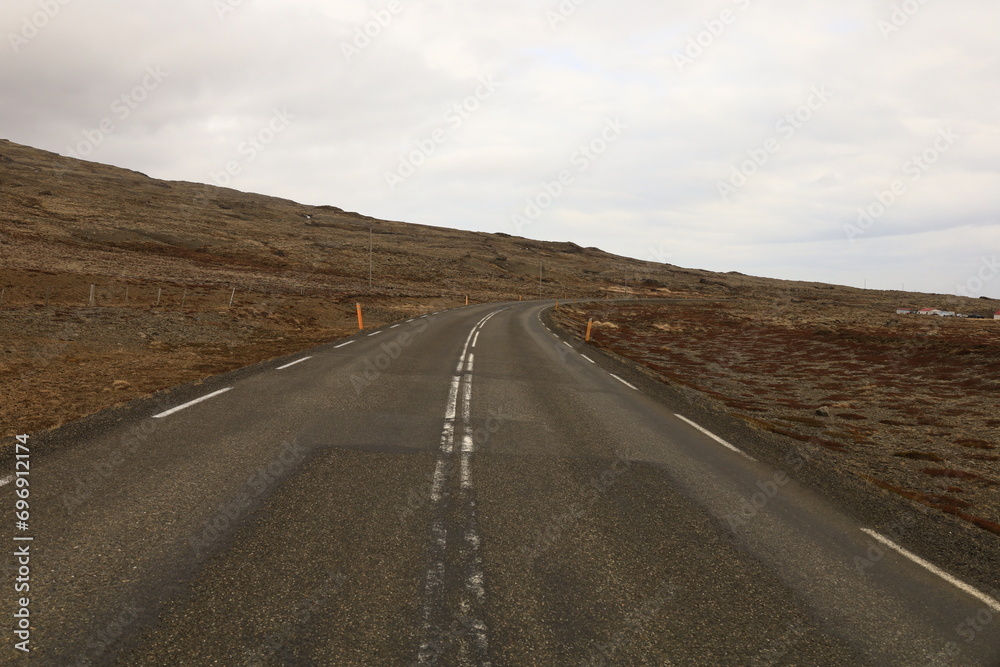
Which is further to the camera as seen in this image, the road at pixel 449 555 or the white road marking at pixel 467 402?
the white road marking at pixel 467 402

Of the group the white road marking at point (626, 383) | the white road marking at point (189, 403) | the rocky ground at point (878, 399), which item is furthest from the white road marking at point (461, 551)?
the white road marking at point (626, 383)

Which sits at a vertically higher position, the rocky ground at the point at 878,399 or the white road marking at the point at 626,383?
Answer: the rocky ground at the point at 878,399

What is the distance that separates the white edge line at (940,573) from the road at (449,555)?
1.2 inches

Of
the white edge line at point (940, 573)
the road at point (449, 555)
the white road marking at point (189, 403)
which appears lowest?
the white road marking at point (189, 403)

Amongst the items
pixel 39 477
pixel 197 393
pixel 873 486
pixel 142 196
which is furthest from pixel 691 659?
pixel 142 196

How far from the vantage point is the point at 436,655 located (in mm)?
3203

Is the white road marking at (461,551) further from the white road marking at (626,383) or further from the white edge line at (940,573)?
the white road marking at (626,383)

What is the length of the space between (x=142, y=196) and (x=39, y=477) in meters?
139

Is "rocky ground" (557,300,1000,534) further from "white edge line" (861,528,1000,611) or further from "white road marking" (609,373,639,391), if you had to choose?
"white road marking" (609,373,639,391)

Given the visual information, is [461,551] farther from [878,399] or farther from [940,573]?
[878,399]

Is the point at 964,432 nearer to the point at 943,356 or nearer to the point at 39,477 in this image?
the point at 943,356

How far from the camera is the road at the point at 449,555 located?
11.1ft

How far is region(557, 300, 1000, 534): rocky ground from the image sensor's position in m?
7.77

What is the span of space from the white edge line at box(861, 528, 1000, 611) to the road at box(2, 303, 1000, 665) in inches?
1.2
